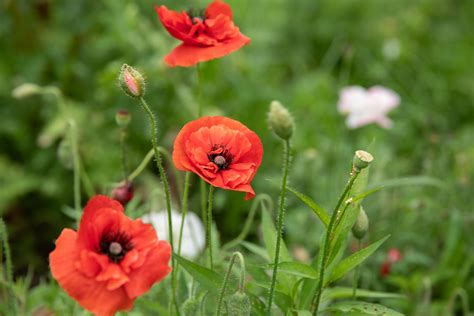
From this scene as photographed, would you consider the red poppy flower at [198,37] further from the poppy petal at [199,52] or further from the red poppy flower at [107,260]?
the red poppy flower at [107,260]

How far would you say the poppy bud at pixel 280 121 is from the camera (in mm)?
1233

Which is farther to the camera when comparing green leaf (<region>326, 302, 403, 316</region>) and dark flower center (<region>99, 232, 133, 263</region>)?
green leaf (<region>326, 302, 403, 316</region>)

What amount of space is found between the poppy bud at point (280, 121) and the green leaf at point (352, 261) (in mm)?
378

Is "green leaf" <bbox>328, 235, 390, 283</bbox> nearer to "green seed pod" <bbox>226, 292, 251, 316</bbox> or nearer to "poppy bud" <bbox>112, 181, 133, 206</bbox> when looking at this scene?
"green seed pod" <bbox>226, 292, 251, 316</bbox>

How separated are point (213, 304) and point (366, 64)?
2.28 metres

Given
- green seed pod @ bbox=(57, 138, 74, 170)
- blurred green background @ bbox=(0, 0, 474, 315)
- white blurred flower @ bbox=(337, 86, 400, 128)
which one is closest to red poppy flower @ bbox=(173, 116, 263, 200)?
green seed pod @ bbox=(57, 138, 74, 170)

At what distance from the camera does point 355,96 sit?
9.45 ft

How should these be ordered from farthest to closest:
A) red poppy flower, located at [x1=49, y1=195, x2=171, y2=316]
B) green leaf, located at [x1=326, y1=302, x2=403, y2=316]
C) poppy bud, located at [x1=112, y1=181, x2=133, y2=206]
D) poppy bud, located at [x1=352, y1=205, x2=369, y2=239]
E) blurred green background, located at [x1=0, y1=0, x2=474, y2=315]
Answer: blurred green background, located at [x1=0, y1=0, x2=474, y2=315] < poppy bud, located at [x1=112, y1=181, x2=133, y2=206] < poppy bud, located at [x1=352, y1=205, x2=369, y2=239] < green leaf, located at [x1=326, y1=302, x2=403, y2=316] < red poppy flower, located at [x1=49, y1=195, x2=171, y2=316]

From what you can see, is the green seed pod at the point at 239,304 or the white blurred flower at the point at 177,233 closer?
the green seed pod at the point at 239,304

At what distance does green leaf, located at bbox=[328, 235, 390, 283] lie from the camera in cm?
150

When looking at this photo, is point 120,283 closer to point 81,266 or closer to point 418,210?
point 81,266

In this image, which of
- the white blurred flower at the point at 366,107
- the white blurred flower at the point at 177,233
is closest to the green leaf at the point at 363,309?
the white blurred flower at the point at 177,233

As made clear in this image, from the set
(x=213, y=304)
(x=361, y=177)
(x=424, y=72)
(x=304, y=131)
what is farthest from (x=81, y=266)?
(x=424, y=72)

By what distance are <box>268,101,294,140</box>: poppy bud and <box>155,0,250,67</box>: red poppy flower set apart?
37 cm
